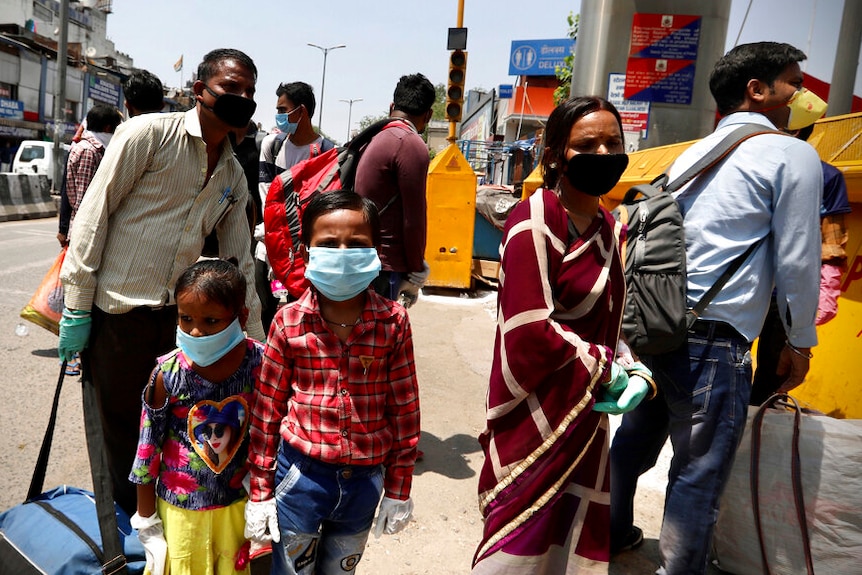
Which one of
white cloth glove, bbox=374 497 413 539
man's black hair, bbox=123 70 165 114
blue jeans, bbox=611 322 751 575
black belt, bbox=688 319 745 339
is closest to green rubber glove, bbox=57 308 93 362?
white cloth glove, bbox=374 497 413 539

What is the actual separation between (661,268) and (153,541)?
1.97m

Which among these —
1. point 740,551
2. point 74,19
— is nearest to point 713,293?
point 740,551

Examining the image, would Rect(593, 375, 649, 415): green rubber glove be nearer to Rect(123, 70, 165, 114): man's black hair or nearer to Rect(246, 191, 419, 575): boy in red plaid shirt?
Rect(246, 191, 419, 575): boy in red plaid shirt

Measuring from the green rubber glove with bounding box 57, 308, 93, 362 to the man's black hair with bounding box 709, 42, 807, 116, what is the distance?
2643 millimetres

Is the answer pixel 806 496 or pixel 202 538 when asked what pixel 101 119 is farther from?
pixel 806 496

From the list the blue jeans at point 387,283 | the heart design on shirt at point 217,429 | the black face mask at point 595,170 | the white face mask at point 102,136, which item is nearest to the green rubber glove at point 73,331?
the heart design on shirt at point 217,429

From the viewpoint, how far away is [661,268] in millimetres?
2363

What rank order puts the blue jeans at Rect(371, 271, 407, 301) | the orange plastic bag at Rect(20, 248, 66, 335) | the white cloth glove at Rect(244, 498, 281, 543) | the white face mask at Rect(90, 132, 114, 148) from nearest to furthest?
the white cloth glove at Rect(244, 498, 281, 543), the blue jeans at Rect(371, 271, 407, 301), the orange plastic bag at Rect(20, 248, 66, 335), the white face mask at Rect(90, 132, 114, 148)

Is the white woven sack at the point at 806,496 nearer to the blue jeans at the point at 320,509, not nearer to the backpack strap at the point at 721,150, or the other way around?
the backpack strap at the point at 721,150

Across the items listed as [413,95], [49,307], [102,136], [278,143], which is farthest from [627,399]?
[102,136]

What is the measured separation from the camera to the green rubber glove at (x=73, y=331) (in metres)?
2.29

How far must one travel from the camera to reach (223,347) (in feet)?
6.55

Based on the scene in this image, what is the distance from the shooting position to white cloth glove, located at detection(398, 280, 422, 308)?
3.47 metres

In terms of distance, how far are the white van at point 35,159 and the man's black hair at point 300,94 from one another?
1778 cm
